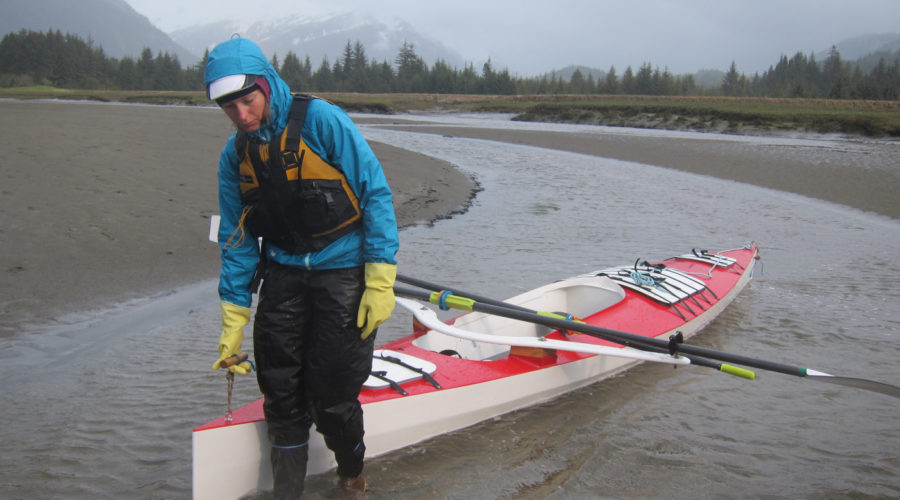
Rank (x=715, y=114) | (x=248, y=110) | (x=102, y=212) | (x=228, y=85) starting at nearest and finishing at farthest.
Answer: (x=228, y=85)
(x=248, y=110)
(x=102, y=212)
(x=715, y=114)

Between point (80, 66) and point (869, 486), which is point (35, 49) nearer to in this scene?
point (80, 66)

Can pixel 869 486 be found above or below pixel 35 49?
below

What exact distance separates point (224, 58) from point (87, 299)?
4672 millimetres

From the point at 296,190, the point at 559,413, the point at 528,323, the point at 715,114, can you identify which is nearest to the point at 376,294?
the point at 296,190

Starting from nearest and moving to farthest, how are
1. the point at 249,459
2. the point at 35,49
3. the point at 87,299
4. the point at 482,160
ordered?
the point at 249,459
the point at 87,299
the point at 482,160
the point at 35,49

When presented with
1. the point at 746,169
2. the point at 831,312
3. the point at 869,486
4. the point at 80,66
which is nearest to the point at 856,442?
the point at 869,486

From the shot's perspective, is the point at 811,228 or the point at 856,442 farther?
the point at 811,228

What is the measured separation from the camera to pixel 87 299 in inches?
241

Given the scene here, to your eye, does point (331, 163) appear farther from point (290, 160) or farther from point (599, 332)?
point (599, 332)

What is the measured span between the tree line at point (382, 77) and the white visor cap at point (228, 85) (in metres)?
84.4

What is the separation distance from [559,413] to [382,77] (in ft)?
360

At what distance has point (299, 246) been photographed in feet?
9.22

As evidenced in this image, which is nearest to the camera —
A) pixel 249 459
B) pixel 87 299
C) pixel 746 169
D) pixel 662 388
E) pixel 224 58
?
pixel 224 58

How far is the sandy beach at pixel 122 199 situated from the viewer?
6.42m
